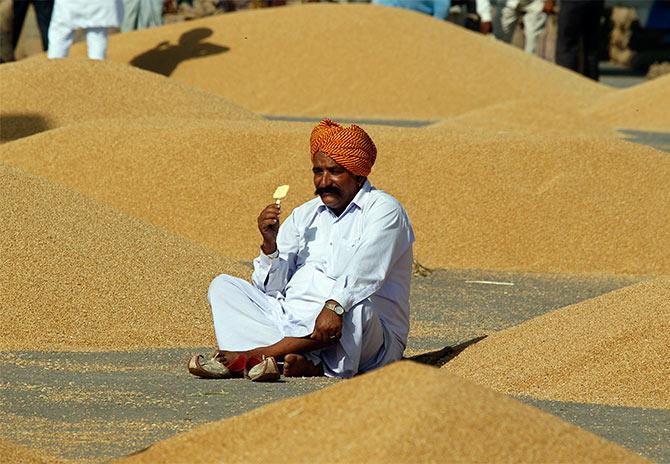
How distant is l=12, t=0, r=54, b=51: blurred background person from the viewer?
56.8 feet

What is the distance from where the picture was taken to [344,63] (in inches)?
618

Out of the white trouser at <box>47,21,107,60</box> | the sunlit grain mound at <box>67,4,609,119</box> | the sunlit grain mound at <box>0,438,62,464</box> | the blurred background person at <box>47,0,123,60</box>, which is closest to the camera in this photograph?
the sunlit grain mound at <box>0,438,62,464</box>

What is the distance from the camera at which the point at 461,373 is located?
5.22 metres

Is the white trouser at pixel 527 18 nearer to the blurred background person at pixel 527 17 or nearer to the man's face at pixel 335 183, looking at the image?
the blurred background person at pixel 527 17

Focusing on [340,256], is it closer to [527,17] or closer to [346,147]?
[346,147]

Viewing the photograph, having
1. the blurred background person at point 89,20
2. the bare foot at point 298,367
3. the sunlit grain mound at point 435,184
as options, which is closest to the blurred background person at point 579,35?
the blurred background person at point 89,20

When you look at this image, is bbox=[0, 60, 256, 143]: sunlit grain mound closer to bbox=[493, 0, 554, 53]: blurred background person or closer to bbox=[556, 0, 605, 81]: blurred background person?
bbox=[556, 0, 605, 81]: blurred background person

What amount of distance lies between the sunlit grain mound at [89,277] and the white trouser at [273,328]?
67cm

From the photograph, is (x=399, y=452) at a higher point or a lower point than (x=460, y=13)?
higher

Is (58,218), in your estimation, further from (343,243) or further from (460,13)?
(460,13)

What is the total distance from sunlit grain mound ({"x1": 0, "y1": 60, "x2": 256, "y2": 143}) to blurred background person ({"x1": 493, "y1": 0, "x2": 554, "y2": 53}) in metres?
6.81

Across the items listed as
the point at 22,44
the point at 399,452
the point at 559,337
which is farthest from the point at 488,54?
the point at 399,452

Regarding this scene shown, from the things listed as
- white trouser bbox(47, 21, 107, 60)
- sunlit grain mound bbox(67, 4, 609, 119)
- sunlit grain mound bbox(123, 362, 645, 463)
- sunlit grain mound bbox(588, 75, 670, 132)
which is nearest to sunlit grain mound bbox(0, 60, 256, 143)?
white trouser bbox(47, 21, 107, 60)

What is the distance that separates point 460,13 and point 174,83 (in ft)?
29.0
